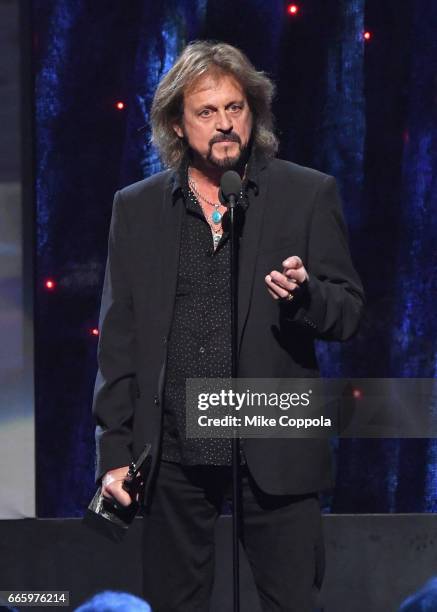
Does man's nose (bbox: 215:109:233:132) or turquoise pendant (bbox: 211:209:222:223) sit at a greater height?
man's nose (bbox: 215:109:233:132)

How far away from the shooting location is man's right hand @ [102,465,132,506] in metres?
2.46

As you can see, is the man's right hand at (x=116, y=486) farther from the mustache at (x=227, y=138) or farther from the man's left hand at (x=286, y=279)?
the mustache at (x=227, y=138)

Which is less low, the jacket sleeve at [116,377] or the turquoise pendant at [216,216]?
the turquoise pendant at [216,216]

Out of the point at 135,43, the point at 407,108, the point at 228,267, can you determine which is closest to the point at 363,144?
the point at 407,108

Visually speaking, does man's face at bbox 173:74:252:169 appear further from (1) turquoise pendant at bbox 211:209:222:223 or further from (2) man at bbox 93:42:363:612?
(1) turquoise pendant at bbox 211:209:222:223

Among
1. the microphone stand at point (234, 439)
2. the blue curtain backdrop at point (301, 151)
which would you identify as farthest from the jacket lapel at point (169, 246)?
the blue curtain backdrop at point (301, 151)

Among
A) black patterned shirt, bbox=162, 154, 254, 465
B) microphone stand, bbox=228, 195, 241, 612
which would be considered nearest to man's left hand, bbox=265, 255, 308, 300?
microphone stand, bbox=228, 195, 241, 612

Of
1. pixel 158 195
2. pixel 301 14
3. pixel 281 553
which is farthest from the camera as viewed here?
pixel 301 14

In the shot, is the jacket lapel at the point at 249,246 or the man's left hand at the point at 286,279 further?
the jacket lapel at the point at 249,246

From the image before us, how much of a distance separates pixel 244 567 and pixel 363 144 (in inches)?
60.9

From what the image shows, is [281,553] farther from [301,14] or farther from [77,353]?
[301,14]

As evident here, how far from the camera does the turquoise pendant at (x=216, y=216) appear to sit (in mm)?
2557

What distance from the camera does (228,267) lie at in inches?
98.0

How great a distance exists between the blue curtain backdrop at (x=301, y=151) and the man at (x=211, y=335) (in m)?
1.15
